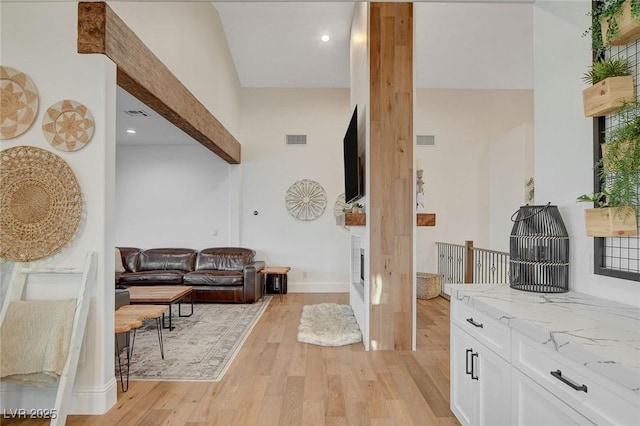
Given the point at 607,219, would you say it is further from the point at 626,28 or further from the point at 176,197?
the point at 176,197

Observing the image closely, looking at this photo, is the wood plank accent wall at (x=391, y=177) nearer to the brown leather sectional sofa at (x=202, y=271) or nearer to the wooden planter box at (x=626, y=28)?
the wooden planter box at (x=626, y=28)

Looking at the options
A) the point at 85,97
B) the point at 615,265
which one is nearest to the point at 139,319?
the point at 85,97

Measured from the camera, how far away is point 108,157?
2.39 metres

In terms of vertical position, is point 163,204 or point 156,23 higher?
point 156,23

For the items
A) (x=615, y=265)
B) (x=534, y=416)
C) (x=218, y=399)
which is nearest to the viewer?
(x=534, y=416)

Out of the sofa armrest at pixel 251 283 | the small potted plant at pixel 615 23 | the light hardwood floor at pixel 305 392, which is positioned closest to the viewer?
the small potted plant at pixel 615 23

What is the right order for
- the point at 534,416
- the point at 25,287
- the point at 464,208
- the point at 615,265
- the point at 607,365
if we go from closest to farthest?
the point at 607,365, the point at 534,416, the point at 615,265, the point at 25,287, the point at 464,208

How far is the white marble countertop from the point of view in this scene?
0.96 meters

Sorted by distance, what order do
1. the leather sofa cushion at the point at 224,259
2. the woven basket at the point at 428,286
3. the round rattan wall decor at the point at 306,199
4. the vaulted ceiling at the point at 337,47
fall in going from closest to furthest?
the vaulted ceiling at the point at 337,47
the woven basket at the point at 428,286
the leather sofa cushion at the point at 224,259
the round rattan wall decor at the point at 306,199

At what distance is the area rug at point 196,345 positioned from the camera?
294 cm

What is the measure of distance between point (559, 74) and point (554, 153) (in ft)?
1.40

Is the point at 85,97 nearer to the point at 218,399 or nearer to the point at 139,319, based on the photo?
the point at 139,319

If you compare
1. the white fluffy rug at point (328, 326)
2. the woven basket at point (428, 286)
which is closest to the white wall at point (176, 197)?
the white fluffy rug at point (328, 326)

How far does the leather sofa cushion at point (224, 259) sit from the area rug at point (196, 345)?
1.09 meters
